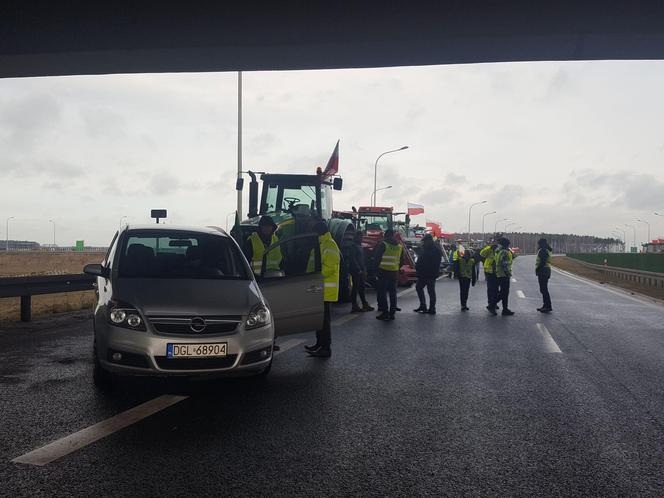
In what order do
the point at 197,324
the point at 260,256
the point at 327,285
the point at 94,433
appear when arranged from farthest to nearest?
1. the point at 260,256
2. the point at 327,285
3. the point at 197,324
4. the point at 94,433

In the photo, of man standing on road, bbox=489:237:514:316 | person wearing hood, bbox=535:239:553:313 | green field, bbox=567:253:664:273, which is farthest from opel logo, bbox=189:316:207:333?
green field, bbox=567:253:664:273

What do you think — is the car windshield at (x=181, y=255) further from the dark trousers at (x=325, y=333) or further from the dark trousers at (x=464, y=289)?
the dark trousers at (x=464, y=289)

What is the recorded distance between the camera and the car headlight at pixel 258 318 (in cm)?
586

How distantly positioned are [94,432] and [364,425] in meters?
1.99

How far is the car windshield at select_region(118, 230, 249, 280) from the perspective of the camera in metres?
6.66

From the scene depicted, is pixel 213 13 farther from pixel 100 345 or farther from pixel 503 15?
pixel 100 345

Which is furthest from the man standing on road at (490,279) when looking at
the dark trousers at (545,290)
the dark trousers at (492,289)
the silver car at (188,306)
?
the silver car at (188,306)

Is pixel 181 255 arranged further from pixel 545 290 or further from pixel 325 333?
pixel 545 290

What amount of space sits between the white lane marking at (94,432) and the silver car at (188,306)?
31 cm

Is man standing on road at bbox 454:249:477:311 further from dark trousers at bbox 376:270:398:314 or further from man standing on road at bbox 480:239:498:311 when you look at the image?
dark trousers at bbox 376:270:398:314

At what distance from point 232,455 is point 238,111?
75.6ft

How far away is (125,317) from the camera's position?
5617 mm

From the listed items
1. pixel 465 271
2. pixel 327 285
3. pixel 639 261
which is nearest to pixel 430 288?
pixel 465 271

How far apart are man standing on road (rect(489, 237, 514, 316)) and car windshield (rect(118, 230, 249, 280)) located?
338 inches
